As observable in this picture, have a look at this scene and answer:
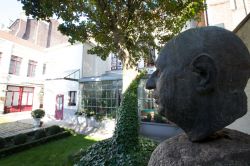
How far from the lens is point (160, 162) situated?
119cm

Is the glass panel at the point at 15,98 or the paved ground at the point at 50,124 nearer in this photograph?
the paved ground at the point at 50,124

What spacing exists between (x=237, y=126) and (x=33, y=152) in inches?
317

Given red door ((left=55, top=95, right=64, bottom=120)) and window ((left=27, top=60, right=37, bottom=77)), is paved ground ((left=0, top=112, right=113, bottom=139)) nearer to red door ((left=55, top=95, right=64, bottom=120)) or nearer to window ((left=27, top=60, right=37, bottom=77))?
red door ((left=55, top=95, right=64, bottom=120))

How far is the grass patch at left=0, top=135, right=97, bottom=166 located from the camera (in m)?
6.21

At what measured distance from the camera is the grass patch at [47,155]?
621 centimetres

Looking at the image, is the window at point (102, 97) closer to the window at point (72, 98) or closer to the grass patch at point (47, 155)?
the window at point (72, 98)

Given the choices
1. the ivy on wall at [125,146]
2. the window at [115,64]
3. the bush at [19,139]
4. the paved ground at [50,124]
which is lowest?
the paved ground at [50,124]

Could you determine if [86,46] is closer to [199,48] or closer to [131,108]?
[131,108]

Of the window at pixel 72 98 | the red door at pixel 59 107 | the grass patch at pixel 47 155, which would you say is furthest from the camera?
the red door at pixel 59 107

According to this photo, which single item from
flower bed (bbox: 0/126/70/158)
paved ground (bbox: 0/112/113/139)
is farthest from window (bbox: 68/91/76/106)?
flower bed (bbox: 0/126/70/158)

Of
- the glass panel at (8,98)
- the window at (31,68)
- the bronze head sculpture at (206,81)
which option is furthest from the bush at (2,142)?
the window at (31,68)

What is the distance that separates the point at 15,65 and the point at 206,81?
2455 cm

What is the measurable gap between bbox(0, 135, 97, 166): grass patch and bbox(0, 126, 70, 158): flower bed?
271 mm

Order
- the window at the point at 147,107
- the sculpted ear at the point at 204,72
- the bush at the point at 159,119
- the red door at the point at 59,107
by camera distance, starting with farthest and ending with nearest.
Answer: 1. the red door at the point at 59,107
2. the window at the point at 147,107
3. the bush at the point at 159,119
4. the sculpted ear at the point at 204,72
